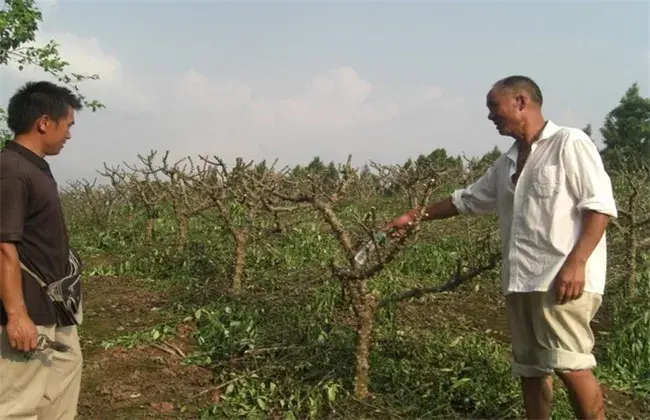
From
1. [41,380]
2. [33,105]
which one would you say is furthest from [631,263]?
[33,105]

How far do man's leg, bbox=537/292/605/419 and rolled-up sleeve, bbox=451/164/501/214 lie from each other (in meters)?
0.71

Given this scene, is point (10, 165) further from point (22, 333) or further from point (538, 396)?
point (538, 396)

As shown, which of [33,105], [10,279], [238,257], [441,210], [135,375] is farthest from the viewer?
[238,257]

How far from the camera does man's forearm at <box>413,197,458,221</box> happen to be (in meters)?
3.32

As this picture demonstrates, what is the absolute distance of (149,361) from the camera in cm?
433

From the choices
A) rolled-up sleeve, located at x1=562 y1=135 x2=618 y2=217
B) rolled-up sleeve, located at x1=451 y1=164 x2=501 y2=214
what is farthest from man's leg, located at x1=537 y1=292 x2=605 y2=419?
rolled-up sleeve, located at x1=451 y1=164 x2=501 y2=214

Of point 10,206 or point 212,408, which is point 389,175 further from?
point 10,206

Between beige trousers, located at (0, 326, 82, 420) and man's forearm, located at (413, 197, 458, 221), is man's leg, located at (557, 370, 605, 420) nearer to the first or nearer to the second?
man's forearm, located at (413, 197, 458, 221)

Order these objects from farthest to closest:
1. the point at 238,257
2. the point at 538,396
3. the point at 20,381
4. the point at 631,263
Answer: the point at 238,257
the point at 631,263
the point at 538,396
the point at 20,381

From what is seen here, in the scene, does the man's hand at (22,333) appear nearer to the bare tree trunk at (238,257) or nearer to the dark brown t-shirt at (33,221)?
the dark brown t-shirt at (33,221)

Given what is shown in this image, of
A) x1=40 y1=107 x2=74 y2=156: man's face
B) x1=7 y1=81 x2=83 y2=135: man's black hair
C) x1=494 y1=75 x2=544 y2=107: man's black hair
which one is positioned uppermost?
x1=494 y1=75 x2=544 y2=107: man's black hair

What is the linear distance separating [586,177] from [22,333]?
238cm

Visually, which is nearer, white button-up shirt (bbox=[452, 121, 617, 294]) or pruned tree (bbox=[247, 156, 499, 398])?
white button-up shirt (bbox=[452, 121, 617, 294])

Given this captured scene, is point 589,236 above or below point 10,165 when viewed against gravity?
below
